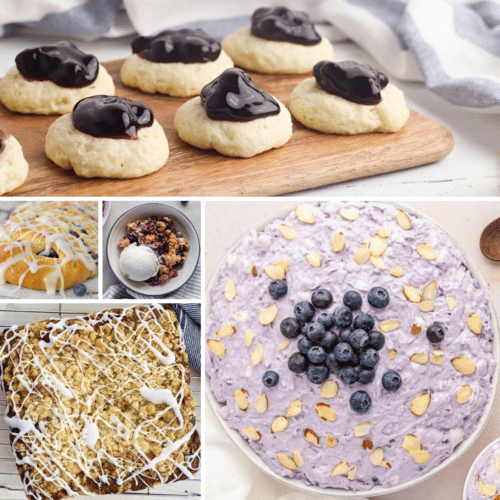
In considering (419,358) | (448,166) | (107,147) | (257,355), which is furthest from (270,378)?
(448,166)

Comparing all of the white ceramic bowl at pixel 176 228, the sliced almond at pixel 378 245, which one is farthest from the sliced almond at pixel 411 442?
the white ceramic bowl at pixel 176 228

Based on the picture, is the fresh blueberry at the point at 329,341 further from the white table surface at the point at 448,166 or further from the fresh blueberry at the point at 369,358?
the white table surface at the point at 448,166

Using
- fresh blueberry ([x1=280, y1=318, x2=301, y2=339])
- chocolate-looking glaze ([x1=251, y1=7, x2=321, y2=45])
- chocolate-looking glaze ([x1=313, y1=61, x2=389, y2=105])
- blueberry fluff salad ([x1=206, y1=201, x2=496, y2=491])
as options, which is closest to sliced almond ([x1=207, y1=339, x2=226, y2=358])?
blueberry fluff salad ([x1=206, y1=201, x2=496, y2=491])

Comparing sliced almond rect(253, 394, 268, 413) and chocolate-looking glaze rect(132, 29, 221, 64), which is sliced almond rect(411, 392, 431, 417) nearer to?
sliced almond rect(253, 394, 268, 413)

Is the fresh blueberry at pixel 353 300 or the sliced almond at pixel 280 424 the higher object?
the fresh blueberry at pixel 353 300

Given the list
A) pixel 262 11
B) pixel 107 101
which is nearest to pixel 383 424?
pixel 107 101

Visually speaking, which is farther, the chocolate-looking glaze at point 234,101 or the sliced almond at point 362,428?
the chocolate-looking glaze at point 234,101
